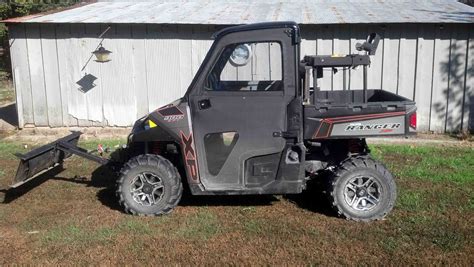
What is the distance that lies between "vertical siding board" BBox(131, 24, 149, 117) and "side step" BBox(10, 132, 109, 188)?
410cm

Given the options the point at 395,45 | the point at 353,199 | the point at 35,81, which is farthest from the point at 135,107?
the point at 353,199

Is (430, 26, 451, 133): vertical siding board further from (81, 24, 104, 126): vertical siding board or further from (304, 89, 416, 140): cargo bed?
(81, 24, 104, 126): vertical siding board

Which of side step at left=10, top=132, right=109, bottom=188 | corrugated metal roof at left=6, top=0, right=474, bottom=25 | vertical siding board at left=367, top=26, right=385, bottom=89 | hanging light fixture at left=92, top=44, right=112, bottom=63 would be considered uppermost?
corrugated metal roof at left=6, top=0, right=474, bottom=25

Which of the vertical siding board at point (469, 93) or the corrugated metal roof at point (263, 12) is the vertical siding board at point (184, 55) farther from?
the vertical siding board at point (469, 93)

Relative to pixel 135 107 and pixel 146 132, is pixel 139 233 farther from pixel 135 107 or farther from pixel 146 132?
pixel 135 107

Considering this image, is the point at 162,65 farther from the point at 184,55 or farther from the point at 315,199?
the point at 315,199

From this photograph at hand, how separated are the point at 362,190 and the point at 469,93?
19.6 ft

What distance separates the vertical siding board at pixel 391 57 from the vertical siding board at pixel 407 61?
0.26ft

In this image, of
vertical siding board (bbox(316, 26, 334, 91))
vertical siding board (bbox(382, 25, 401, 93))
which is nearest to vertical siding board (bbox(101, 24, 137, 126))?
vertical siding board (bbox(316, 26, 334, 91))

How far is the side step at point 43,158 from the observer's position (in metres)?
6.05

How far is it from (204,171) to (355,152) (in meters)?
1.85

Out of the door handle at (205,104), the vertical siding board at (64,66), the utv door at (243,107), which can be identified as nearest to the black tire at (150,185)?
the utv door at (243,107)

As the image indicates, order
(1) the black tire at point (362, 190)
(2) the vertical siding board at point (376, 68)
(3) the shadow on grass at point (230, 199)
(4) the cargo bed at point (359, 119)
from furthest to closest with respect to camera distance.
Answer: (2) the vertical siding board at point (376, 68) < (3) the shadow on grass at point (230, 199) < (1) the black tire at point (362, 190) < (4) the cargo bed at point (359, 119)

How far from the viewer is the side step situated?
238 inches
